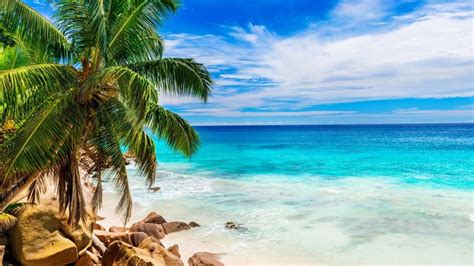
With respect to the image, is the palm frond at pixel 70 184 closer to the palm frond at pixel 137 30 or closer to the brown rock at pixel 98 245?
the palm frond at pixel 137 30

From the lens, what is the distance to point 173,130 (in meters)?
6.83

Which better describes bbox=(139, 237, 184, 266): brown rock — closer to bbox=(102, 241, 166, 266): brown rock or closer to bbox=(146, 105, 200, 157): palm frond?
bbox=(102, 241, 166, 266): brown rock

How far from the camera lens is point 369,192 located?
22016 millimetres

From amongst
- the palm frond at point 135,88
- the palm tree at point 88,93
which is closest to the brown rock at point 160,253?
the palm tree at point 88,93

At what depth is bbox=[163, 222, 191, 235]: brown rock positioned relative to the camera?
1354cm

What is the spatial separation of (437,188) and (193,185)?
15352mm

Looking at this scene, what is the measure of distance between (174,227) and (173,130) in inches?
311

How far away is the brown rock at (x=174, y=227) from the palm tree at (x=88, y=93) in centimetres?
664

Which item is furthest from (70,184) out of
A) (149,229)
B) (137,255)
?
(149,229)

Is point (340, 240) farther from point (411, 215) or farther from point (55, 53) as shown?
Answer: point (55, 53)

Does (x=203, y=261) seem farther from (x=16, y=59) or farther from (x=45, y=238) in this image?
(x=16, y=59)

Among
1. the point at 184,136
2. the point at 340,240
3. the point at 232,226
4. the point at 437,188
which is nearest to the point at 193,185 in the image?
the point at 232,226

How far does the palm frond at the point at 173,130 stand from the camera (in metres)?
6.66

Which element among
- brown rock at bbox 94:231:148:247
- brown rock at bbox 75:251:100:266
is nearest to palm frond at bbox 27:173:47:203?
brown rock at bbox 75:251:100:266
